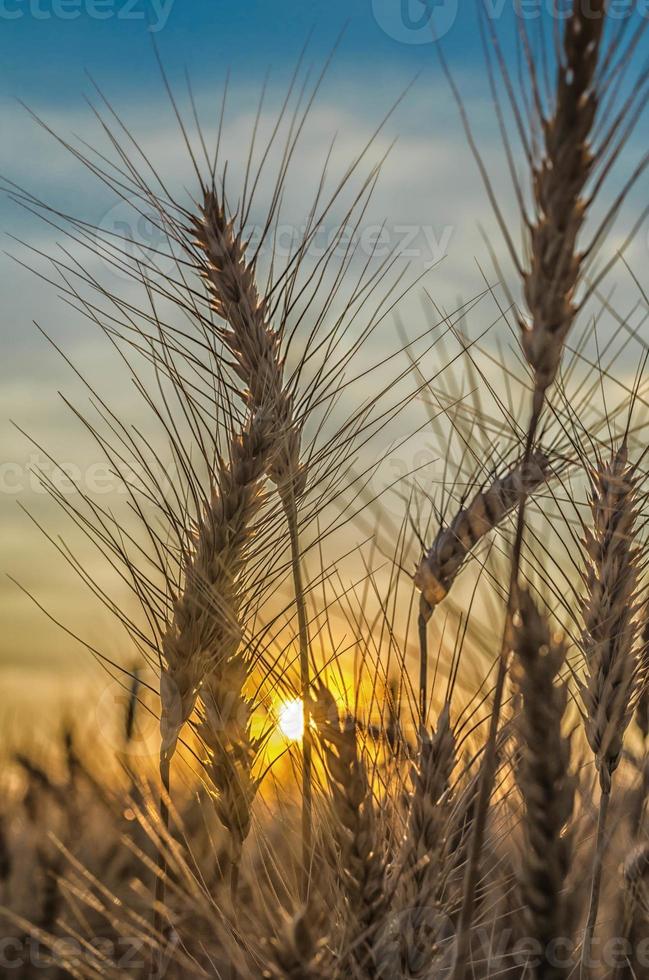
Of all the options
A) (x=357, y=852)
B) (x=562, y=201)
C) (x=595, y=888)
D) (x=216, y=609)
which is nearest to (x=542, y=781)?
(x=357, y=852)

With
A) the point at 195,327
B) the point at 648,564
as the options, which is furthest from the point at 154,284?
the point at 648,564

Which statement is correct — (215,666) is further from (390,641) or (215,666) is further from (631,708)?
(631,708)

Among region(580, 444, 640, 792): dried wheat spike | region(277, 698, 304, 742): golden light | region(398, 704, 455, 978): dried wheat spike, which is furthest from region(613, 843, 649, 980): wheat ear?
region(277, 698, 304, 742): golden light

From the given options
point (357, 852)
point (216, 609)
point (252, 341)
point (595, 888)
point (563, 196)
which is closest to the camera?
point (563, 196)

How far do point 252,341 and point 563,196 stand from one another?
50.1 inches

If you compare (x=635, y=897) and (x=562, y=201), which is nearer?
(x=562, y=201)

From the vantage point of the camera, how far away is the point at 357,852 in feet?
4.94

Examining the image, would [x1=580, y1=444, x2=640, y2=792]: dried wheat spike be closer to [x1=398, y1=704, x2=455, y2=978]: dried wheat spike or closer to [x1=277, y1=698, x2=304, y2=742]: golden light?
[x1=398, y1=704, x2=455, y2=978]: dried wheat spike

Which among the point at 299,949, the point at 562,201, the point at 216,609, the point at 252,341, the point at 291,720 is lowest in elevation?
the point at 299,949

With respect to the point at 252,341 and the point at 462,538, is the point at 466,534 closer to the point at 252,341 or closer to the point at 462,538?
the point at 462,538

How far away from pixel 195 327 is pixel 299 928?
5.18 ft

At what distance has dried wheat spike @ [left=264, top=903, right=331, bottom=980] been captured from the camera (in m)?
1.34

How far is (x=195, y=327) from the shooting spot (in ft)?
8.16

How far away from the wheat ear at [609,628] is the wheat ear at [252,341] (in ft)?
2.16
